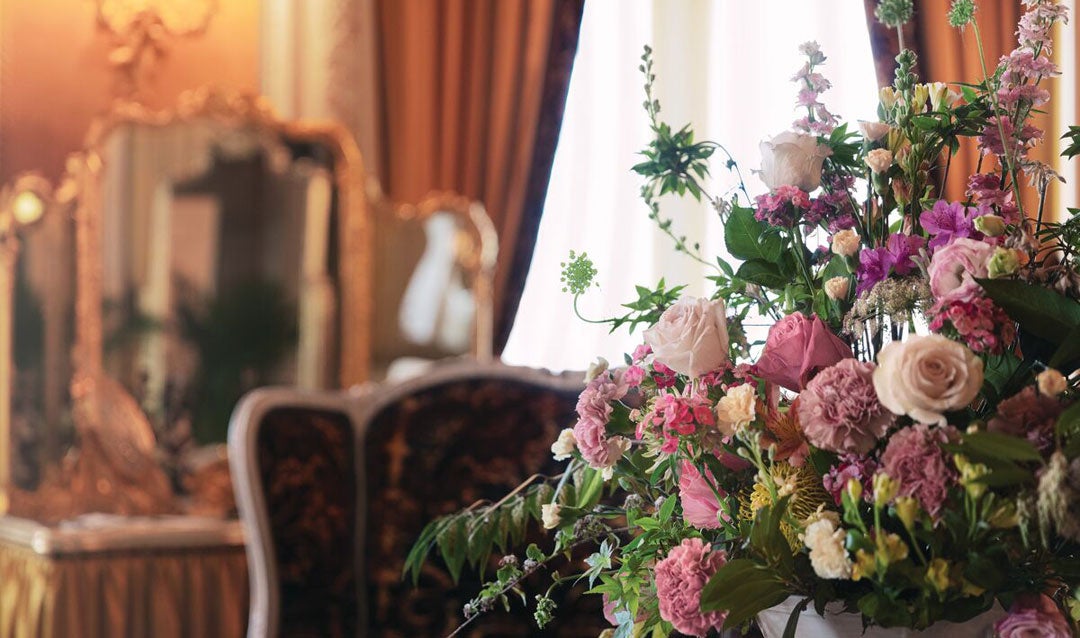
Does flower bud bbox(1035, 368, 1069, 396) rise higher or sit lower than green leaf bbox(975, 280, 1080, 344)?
lower

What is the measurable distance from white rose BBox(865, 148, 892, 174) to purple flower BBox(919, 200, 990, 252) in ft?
0.15

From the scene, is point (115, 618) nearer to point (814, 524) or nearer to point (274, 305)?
point (274, 305)

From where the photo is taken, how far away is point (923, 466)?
0.82m

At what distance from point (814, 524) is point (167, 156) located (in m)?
3.76

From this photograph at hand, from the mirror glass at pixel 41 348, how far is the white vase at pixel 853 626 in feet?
11.7

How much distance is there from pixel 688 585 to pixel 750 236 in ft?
0.94

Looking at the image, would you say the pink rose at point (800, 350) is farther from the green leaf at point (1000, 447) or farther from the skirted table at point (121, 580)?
the skirted table at point (121, 580)

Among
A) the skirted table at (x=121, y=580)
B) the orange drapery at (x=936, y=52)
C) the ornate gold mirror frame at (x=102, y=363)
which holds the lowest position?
the skirted table at (x=121, y=580)

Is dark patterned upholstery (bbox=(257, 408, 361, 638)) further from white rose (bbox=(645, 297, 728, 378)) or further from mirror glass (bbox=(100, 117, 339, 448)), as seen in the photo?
mirror glass (bbox=(100, 117, 339, 448))

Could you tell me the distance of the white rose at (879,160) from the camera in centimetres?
95

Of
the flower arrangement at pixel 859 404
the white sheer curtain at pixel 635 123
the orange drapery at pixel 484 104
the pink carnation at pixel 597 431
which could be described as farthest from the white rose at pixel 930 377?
the orange drapery at pixel 484 104

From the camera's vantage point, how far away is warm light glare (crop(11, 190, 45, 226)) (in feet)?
13.4

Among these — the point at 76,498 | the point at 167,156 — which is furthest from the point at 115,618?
the point at 167,156

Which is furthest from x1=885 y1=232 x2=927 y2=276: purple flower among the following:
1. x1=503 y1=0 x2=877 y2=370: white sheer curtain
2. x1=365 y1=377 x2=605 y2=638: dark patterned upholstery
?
x1=503 y1=0 x2=877 y2=370: white sheer curtain
